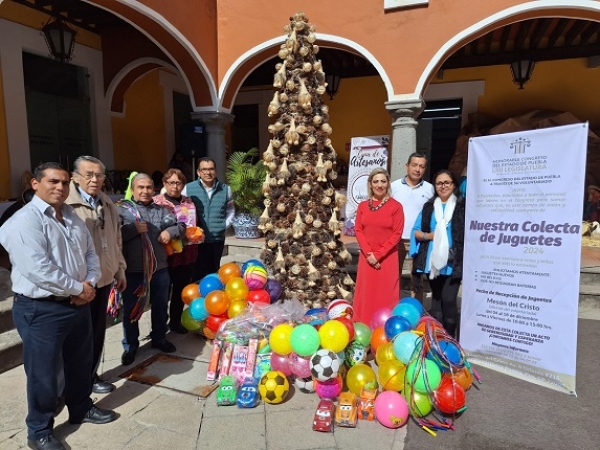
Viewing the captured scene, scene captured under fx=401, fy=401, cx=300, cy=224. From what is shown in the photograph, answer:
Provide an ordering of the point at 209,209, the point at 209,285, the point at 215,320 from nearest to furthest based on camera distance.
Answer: the point at 215,320, the point at 209,285, the point at 209,209

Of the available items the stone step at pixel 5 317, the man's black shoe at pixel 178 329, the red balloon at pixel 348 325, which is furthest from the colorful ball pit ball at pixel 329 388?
the stone step at pixel 5 317

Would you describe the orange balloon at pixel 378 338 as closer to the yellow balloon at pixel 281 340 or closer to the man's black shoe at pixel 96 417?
the yellow balloon at pixel 281 340

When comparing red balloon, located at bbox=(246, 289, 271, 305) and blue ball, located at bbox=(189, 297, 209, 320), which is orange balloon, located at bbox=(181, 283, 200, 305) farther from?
red balloon, located at bbox=(246, 289, 271, 305)

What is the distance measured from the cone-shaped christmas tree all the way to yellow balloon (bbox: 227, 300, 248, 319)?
0.55 meters

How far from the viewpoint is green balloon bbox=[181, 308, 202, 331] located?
403 centimetres

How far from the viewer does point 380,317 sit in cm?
355

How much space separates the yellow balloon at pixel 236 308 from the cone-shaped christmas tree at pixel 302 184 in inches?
21.8

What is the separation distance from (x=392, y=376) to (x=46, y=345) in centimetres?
227

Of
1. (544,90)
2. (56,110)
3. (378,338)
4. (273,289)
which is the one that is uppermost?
(544,90)

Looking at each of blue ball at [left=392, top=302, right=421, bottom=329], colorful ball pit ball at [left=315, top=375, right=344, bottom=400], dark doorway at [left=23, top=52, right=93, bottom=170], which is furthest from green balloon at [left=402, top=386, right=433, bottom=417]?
dark doorway at [left=23, top=52, right=93, bottom=170]

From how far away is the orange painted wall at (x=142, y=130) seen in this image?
369 inches

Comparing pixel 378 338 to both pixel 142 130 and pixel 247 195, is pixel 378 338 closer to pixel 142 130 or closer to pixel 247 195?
pixel 247 195

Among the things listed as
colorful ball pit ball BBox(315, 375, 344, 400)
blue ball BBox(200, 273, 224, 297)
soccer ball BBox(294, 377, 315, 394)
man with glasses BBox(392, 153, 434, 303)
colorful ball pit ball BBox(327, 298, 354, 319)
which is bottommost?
soccer ball BBox(294, 377, 315, 394)

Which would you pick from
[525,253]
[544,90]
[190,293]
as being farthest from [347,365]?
[544,90]
